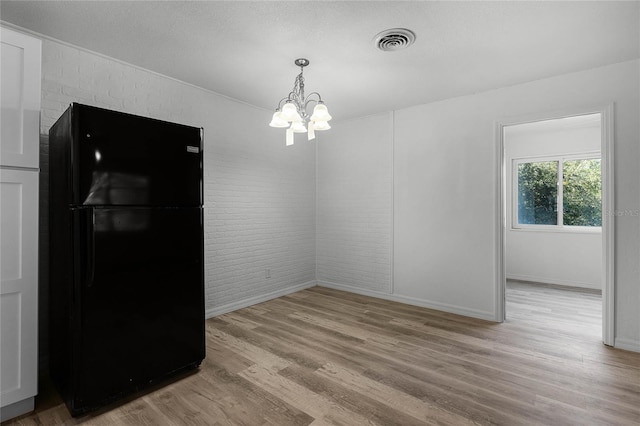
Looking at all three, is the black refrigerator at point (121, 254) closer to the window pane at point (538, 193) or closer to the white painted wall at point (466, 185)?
the white painted wall at point (466, 185)

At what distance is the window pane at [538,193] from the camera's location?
5.59m

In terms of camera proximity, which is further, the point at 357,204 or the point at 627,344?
the point at 357,204

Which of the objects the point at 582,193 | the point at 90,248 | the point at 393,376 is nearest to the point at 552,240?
the point at 582,193

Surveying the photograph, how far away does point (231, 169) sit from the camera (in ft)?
12.6

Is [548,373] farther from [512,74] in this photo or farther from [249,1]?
[249,1]

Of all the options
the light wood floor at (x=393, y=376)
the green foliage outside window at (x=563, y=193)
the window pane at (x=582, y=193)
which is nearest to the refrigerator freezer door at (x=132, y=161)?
the light wood floor at (x=393, y=376)

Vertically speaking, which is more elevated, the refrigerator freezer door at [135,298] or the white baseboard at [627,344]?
the refrigerator freezer door at [135,298]

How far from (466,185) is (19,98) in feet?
12.9

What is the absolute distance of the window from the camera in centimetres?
528

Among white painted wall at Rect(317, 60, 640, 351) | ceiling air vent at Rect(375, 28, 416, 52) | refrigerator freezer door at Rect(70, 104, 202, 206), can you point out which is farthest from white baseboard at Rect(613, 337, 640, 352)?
refrigerator freezer door at Rect(70, 104, 202, 206)

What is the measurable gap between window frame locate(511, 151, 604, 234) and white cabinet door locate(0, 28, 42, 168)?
6.53 m

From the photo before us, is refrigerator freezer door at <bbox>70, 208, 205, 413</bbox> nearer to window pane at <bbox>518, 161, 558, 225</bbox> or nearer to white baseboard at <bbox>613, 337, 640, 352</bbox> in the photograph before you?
white baseboard at <bbox>613, 337, 640, 352</bbox>

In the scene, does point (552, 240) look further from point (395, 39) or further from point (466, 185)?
point (395, 39)

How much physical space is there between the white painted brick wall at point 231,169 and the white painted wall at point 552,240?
12.1 feet
